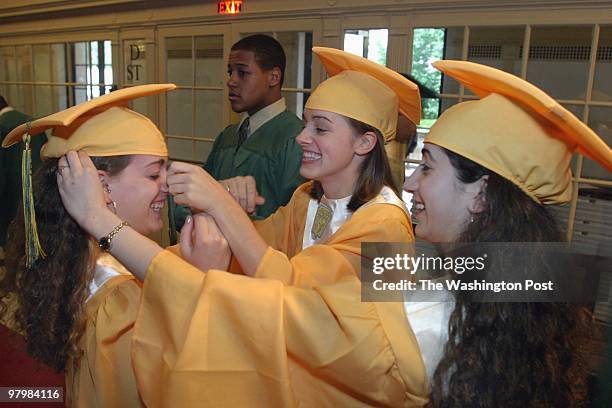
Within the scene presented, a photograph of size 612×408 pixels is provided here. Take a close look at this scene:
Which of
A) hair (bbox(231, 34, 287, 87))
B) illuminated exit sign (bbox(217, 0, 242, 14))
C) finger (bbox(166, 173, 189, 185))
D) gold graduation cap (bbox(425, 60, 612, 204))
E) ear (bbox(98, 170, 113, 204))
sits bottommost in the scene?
ear (bbox(98, 170, 113, 204))

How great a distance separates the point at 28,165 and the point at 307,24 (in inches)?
101

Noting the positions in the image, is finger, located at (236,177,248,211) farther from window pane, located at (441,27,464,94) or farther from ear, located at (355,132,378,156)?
window pane, located at (441,27,464,94)

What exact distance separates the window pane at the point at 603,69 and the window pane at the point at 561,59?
0.05m

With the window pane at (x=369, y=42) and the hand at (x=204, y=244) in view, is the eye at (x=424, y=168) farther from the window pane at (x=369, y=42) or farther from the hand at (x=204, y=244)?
the window pane at (x=369, y=42)

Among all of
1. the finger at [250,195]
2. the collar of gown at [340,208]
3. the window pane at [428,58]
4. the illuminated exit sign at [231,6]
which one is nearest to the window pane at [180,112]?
the illuminated exit sign at [231,6]

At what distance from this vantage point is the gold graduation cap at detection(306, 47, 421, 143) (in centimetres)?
147

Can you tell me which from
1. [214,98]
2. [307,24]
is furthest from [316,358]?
[214,98]

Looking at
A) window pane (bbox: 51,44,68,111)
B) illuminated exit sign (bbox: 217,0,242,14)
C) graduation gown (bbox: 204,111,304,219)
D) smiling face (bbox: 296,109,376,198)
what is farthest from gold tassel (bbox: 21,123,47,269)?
window pane (bbox: 51,44,68,111)

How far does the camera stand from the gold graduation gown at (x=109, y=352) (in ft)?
3.36

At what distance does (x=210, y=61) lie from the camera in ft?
13.4

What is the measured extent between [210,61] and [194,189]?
327cm

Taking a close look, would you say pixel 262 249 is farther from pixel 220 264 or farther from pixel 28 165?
pixel 28 165

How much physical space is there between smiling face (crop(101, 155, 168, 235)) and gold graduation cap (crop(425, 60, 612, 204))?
2.32 feet

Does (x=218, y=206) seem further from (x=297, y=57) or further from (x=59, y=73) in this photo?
Result: (x=59, y=73)
